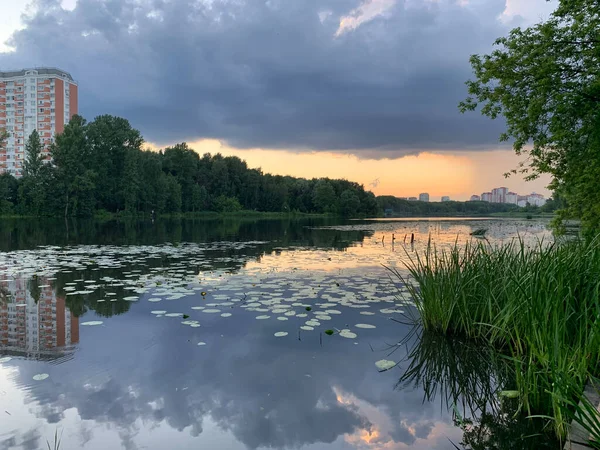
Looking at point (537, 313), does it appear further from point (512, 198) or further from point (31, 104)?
point (512, 198)

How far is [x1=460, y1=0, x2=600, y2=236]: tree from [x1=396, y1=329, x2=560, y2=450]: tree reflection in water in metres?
8.00

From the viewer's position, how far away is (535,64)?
11.7 metres

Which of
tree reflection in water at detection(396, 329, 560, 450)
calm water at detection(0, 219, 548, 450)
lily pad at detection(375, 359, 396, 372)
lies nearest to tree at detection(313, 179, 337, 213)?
calm water at detection(0, 219, 548, 450)

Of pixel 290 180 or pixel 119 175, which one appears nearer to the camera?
pixel 119 175

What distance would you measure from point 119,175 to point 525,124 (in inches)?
2145

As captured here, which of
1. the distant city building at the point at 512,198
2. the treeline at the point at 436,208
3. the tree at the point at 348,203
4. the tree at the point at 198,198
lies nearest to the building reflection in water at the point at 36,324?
the tree at the point at 198,198

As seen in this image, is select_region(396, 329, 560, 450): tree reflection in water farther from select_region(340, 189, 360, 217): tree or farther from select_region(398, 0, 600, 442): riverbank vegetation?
select_region(340, 189, 360, 217): tree

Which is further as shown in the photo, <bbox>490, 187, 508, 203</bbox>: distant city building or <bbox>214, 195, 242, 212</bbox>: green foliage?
<bbox>490, 187, 508, 203</bbox>: distant city building

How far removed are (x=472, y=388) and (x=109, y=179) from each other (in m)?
57.8

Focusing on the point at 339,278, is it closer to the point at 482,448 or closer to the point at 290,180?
the point at 482,448

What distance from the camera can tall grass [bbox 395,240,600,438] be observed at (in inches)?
122

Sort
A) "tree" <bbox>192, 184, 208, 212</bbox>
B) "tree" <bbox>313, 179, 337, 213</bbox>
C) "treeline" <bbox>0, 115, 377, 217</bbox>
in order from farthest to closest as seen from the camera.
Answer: "tree" <bbox>313, 179, 337, 213</bbox>, "tree" <bbox>192, 184, 208, 212</bbox>, "treeline" <bbox>0, 115, 377, 217</bbox>

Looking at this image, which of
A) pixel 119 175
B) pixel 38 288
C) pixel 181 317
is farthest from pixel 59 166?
pixel 181 317

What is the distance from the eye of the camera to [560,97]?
10781mm
